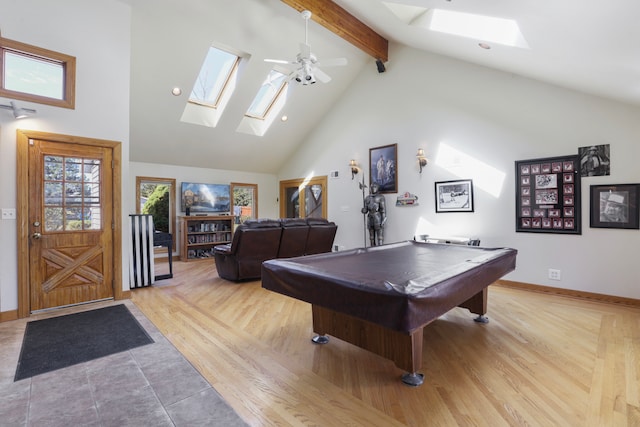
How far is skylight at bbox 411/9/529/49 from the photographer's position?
3189mm

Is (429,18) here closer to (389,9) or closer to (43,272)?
(389,9)

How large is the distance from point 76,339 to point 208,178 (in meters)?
5.50

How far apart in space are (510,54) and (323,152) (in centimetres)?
462

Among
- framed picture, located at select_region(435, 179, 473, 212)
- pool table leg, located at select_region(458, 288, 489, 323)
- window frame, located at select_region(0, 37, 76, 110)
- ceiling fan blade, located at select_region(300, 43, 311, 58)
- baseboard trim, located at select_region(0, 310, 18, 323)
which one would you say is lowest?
baseboard trim, located at select_region(0, 310, 18, 323)

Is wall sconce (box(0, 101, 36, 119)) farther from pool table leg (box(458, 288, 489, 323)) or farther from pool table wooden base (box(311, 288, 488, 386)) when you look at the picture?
pool table leg (box(458, 288, 489, 323))

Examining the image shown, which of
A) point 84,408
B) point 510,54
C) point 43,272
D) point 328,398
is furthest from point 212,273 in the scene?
point 510,54

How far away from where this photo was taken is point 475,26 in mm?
3535

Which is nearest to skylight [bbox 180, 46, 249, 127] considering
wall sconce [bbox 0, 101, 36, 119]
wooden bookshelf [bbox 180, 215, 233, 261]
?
wooden bookshelf [bbox 180, 215, 233, 261]

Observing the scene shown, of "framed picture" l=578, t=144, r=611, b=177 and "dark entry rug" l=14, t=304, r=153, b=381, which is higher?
"framed picture" l=578, t=144, r=611, b=177

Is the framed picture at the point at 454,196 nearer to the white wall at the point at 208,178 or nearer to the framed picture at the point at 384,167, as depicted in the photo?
the framed picture at the point at 384,167

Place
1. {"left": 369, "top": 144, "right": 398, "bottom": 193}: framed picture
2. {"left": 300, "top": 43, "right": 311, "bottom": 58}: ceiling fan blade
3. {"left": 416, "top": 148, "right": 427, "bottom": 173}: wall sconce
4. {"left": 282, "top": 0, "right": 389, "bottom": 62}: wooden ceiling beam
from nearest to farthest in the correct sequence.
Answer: {"left": 300, "top": 43, "right": 311, "bottom": 58}: ceiling fan blade → {"left": 282, "top": 0, "right": 389, "bottom": 62}: wooden ceiling beam → {"left": 416, "top": 148, "right": 427, "bottom": 173}: wall sconce → {"left": 369, "top": 144, "right": 398, "bottom": 193}: framed picture

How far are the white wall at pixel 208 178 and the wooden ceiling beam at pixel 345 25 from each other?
457 cm

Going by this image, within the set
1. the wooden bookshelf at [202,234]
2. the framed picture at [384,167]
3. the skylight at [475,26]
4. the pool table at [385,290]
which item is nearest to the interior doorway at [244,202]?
the wooden bookshelf at [202,234]

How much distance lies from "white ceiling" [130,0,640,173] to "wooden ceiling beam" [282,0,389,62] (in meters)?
0.16
